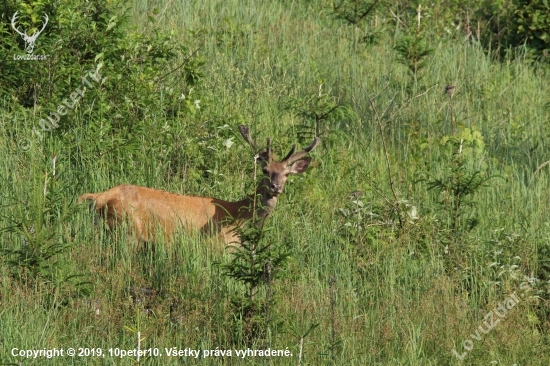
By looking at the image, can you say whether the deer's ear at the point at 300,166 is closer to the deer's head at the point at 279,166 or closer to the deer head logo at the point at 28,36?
the deer's head at the point at 279,166

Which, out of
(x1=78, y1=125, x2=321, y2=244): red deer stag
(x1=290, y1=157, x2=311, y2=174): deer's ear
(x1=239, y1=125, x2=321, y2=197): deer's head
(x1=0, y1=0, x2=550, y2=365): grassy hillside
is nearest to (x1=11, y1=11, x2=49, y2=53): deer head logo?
(x1=0, y1=0, x2=550, y2=365): grassy hillside

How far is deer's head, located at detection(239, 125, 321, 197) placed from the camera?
950 cm

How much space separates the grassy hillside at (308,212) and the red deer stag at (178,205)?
229 mm

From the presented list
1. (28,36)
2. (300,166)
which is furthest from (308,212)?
(28,36)

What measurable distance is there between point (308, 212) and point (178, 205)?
4.22 ft

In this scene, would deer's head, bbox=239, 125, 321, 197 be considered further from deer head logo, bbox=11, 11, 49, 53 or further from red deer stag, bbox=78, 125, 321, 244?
deer head logo, bbox=11, 11, 49, 53

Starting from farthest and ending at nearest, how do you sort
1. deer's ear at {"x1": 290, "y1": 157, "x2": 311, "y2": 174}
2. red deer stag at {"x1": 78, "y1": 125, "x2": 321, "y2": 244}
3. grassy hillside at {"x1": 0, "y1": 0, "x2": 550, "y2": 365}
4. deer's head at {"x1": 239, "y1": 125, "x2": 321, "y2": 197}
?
1. deer's ear at {"x1": 290, "y1": 157, "x2": 311, "y2": 174}
2. deer's head at {"x1": 239, "y1": 125, "x2": 321, "y2": 197}
3. red deer stag at {"x1": 78, "y1": 125, "x2": 321, "y2": 244}
4. grassy hillside at {"x1": 0, "y1": 0, "x2": 550, "y2": 365}

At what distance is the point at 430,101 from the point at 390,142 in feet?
3.87

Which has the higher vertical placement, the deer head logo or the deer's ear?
the deer head logo

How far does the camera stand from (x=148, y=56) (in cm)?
1091

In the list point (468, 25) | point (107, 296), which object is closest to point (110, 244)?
point (107, 296)

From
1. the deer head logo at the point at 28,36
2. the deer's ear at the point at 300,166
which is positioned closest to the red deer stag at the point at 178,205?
the deer's ear at the point at 300,166

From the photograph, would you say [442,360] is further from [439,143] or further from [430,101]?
[430,101]

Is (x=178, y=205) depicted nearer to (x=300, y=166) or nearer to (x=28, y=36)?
(x=300, y=166)
